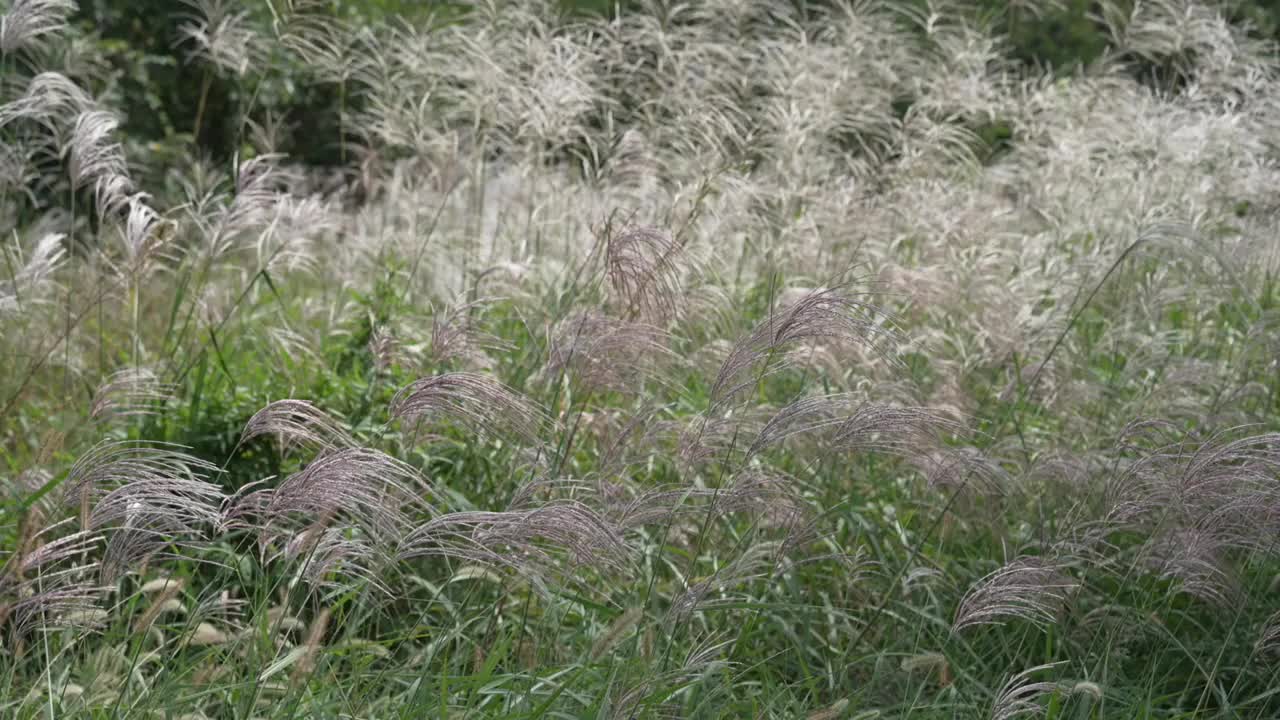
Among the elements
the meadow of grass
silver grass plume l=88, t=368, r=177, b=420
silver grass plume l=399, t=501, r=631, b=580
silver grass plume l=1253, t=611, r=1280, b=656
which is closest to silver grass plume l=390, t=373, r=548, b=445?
the meadow of grass

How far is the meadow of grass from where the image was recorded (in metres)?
2.81

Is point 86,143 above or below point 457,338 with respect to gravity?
above

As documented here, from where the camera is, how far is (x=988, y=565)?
3.85m

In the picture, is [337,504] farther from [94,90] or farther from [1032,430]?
[94,90]

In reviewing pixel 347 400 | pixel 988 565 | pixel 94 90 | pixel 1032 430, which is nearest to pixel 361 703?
pixel 347 400

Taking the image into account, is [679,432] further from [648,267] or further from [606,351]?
[648,267]

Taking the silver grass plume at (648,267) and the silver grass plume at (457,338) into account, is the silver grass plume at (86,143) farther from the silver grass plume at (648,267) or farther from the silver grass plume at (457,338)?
the silver grass plume at (648,267)

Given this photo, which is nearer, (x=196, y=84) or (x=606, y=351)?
(x=606, y=351)

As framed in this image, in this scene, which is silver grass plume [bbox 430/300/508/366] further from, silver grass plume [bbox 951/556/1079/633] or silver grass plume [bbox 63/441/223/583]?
silver grass plume [bbox 951/556/1079/633]

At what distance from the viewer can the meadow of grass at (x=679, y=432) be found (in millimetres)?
2811

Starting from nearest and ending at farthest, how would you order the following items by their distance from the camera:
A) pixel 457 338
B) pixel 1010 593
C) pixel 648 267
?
pixel 1010 593, pixel 648 267, pixel 457 338

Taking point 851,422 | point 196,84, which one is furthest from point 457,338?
point 196,84

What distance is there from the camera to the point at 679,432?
3334 mm

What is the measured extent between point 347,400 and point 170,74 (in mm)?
5736
